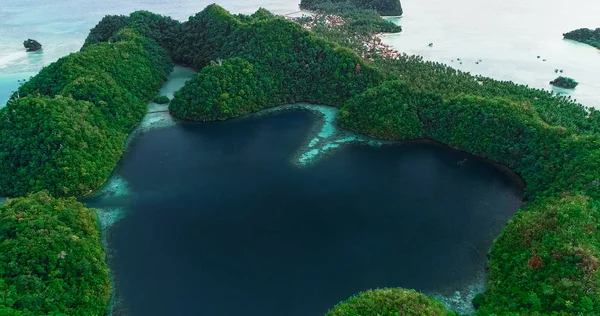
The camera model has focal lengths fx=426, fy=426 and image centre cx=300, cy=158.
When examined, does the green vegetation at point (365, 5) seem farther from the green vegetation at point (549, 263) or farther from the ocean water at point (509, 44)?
the green vegetation at point (549, 263)

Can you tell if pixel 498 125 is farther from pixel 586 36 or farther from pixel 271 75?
pixel 586 36

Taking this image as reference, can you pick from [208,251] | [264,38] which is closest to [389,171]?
[208,251]

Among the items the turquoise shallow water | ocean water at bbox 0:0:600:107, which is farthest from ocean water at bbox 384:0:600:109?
the turquoise shallow water

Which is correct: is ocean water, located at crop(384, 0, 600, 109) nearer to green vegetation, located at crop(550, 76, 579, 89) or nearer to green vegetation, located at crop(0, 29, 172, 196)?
green vegetation, located at crop(550, 76, 579, 89)

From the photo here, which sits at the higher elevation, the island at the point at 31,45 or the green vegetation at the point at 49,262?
the island at the point at 31,45

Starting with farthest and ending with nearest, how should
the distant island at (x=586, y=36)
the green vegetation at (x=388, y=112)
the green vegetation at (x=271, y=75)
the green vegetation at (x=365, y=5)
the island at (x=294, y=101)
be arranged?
the green vegetation at (x=365, y=5) → the distant island at (x=586, y=36) → the green vegetation at (x=271, y=75) → the green vegetation at (x=388, y=112) → the island at (x=294, y=101)

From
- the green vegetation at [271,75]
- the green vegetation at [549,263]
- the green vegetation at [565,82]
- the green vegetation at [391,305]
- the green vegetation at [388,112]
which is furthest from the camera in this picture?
the green vegetation at [565,82]

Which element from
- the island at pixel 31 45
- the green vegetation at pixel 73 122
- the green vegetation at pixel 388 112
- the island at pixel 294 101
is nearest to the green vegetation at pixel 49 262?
the island at pixel 294 101
